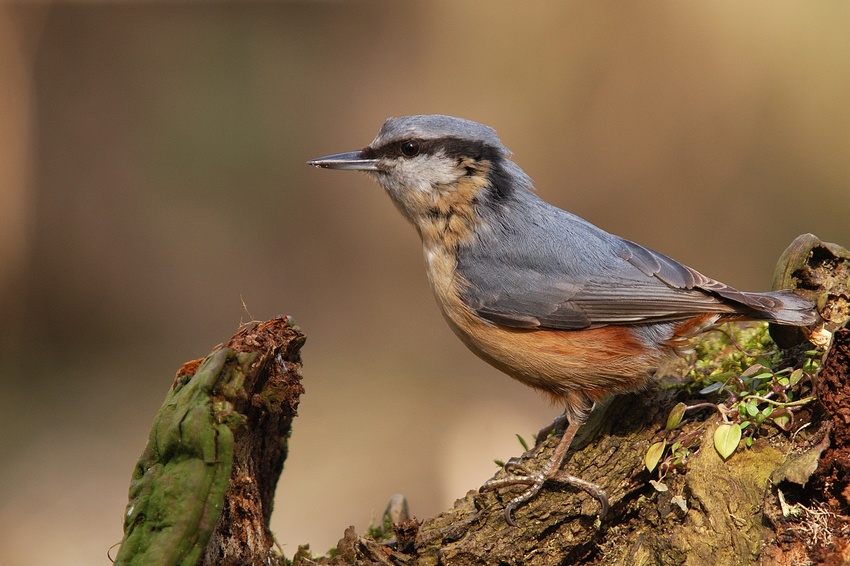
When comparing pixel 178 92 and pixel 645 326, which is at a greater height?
pixel 178 92

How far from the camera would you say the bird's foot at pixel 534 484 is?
111 inches

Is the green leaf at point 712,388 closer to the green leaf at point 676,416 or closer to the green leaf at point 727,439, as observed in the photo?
A: the green leaf at point 676,416

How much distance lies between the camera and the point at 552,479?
3.02 meters

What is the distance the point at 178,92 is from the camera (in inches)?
295

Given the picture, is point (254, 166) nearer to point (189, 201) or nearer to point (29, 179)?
point (189, 201)

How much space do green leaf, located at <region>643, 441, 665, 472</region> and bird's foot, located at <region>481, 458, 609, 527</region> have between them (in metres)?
0.19

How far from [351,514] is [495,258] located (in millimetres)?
3384

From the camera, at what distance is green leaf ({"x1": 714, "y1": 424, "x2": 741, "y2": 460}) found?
9.02ft

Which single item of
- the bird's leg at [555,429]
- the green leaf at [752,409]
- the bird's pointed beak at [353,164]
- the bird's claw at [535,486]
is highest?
the bird's pointed beak at [353,164]

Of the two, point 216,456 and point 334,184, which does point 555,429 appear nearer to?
point 216,456

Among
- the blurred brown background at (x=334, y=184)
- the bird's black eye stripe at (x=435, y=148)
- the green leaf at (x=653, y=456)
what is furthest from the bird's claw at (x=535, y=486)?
the blurred brown background at (x=334, y=184)

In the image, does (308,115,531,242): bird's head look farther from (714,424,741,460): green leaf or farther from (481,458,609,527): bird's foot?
(714,424,741,460): green leaf

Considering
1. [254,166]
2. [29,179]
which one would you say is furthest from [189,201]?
[29,179]

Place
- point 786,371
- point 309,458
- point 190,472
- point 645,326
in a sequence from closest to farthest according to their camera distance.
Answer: point 190,472
point 786,371
point 645,326
point 309,458
